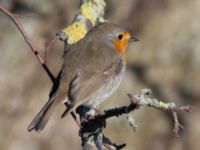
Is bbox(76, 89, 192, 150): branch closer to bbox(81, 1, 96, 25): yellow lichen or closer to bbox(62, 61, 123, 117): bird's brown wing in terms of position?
bbox(62, 61, 123, 117): bird's brown wing

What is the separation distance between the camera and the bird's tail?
478 centimetres

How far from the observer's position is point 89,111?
489 cm

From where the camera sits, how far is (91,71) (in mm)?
5367

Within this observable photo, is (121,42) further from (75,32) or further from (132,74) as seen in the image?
(132,74)

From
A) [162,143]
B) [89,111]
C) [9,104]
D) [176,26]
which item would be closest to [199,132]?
[162,143]

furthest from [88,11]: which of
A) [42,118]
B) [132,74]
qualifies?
[132,74]

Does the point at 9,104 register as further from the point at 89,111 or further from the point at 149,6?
the point at 89,111

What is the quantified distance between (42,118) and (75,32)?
88cm

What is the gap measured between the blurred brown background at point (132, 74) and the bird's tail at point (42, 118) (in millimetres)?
3920

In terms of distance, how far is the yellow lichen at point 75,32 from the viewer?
5337mm

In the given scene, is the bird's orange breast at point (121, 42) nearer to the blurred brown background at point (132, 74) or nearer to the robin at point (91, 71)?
the robin at point (91, 71)

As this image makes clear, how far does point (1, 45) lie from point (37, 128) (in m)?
5.40

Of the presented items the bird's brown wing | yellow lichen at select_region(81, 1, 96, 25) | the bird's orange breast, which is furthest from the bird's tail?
the bird's orange breast

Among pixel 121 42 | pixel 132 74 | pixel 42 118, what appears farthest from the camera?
pixel 132 74
